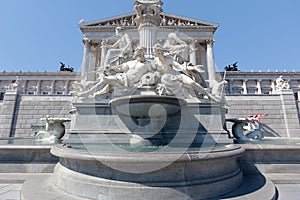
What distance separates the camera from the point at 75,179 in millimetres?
2834

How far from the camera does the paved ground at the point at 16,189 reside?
303cm

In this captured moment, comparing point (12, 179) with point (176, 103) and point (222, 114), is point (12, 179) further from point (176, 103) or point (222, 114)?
point (222, 114)

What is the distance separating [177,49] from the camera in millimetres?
7375

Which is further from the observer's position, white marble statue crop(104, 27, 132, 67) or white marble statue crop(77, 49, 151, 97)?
white marble statue crop(104, 27, 132, 67)

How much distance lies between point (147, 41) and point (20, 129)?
11863 millimetres

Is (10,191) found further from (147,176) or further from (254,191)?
(254,191)

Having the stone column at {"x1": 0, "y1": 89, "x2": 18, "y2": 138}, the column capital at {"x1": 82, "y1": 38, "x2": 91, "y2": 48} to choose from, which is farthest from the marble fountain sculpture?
the column capital at {"x1": 82, "y1": 38, "x2": 91, "y2": 48}

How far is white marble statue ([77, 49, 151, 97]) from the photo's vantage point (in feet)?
17.9

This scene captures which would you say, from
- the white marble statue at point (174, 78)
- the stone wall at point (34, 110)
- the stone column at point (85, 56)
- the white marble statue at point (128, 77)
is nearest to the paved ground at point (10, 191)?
the white marble statue at point (128, 77)

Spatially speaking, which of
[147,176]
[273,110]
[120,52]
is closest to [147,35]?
[120,52]

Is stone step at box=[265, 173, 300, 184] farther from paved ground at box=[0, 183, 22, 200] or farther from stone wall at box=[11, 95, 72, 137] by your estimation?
stone wall at box=[11, 95, 72, 137]

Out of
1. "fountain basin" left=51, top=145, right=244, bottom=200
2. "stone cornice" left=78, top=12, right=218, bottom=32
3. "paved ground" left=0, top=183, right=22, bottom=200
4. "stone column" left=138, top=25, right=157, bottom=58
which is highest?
"stone cornice" left=78, top=12, right=218, bottom=32

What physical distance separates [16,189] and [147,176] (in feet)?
9.24

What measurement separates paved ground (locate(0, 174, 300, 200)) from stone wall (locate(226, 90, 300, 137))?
31.6 ft
